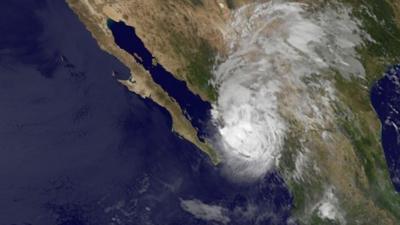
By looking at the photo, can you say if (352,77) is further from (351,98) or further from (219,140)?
(219,140)

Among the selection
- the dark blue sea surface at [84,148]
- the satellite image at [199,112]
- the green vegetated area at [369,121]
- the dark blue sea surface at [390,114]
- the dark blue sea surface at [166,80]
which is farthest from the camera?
the dark blue sea surface at [390,114]

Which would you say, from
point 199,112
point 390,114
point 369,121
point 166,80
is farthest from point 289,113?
point 166,80

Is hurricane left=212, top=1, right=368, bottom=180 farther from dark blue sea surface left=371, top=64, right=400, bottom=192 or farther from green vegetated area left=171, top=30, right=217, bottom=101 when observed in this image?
dark blue sea surface left=371, top=64, right=400, bottom=192

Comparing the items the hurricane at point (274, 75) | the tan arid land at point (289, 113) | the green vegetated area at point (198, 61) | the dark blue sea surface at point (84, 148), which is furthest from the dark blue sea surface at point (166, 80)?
the dark blue sea surface at point (84, 148)

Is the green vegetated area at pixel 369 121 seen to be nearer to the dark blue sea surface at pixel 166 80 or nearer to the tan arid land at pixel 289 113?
the tan arid land at pixel 289 113

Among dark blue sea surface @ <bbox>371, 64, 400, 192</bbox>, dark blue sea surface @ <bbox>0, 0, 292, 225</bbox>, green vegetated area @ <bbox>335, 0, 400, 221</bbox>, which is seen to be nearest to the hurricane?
green vegetated area @ <bbox>335, 0, 400, 221</bbox>

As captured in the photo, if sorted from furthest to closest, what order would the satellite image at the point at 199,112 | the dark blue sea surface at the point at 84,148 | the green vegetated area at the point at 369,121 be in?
the green vegetated area at the point at 369,121
the satellite image at the point at 199,112
the dark blue sea surface at the point at 84,148
